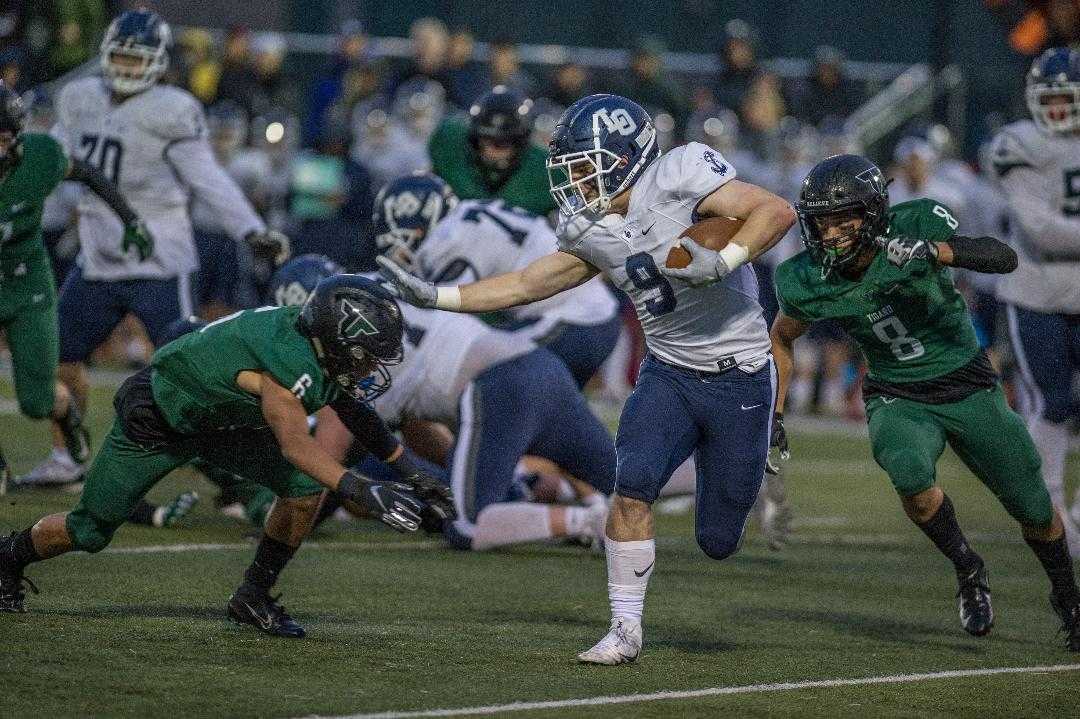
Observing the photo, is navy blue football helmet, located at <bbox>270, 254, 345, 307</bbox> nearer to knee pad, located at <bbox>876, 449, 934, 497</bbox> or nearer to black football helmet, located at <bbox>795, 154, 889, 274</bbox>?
black football helmet, located at <bbox>795, 154, 889, 274</bbox>

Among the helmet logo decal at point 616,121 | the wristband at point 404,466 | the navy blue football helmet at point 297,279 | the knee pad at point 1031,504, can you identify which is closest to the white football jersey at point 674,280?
the helmet logo decal at point 616,121

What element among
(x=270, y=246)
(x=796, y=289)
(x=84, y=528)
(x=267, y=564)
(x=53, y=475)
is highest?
(x=796, y=289)

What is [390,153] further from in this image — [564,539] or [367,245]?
[564,539]

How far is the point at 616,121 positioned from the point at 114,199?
3.04 meters

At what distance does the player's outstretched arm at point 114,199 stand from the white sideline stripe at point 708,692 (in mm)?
3795

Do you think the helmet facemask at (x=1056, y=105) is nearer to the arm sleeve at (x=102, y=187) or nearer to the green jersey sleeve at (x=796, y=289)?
the green jersey sleeve at (x=796, y=289)

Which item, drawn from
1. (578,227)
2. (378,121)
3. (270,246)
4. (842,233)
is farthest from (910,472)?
(378,121)

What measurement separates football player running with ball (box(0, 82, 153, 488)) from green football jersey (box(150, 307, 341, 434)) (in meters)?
2.31

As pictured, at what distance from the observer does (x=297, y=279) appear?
7.59 meters

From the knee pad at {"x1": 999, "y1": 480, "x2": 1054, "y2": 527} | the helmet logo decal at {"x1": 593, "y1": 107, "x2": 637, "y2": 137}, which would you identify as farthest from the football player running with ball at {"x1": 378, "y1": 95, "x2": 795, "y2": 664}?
the knee pad at {"x1": 999, "y1": 480, "x2": 1054, "y2": 527}

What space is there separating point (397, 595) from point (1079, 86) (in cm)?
372

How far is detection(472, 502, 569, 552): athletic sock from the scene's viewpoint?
734 centimetres

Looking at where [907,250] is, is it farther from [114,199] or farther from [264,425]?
[114,199]

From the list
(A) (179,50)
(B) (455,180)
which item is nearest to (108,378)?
(A) (179,50)
